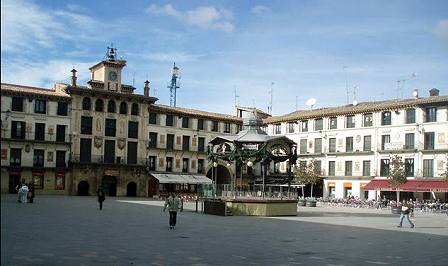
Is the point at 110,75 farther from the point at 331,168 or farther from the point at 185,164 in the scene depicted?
the point at 331,168

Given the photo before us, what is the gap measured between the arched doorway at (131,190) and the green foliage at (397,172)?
2790cm

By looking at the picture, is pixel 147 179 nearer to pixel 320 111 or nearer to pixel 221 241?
pixel 320 111

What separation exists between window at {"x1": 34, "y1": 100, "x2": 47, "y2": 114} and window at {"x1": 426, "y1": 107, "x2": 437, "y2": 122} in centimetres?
4001

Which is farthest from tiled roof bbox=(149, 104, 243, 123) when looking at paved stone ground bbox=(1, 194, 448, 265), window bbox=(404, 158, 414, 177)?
paved stone ground bbox=(1, 194, 448, 265)

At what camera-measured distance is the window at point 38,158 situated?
53.5 meters

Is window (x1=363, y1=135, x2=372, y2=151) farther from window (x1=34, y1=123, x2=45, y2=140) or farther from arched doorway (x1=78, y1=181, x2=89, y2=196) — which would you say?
window (x1=34, y1=123, x2=45, y2=140)

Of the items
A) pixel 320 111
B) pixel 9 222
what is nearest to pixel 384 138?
pixel 320 111

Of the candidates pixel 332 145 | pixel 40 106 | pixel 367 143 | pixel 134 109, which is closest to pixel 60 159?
pixel 40 106

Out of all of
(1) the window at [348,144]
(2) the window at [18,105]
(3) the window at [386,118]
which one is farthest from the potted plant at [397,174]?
(2) the window at [18,105]

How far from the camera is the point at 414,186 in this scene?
54000mm

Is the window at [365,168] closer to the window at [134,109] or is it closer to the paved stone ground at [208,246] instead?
the window at [134,109]

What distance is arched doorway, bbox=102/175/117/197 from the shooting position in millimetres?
58219

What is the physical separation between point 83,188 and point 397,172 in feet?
109

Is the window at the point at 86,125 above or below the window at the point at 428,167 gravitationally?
above
